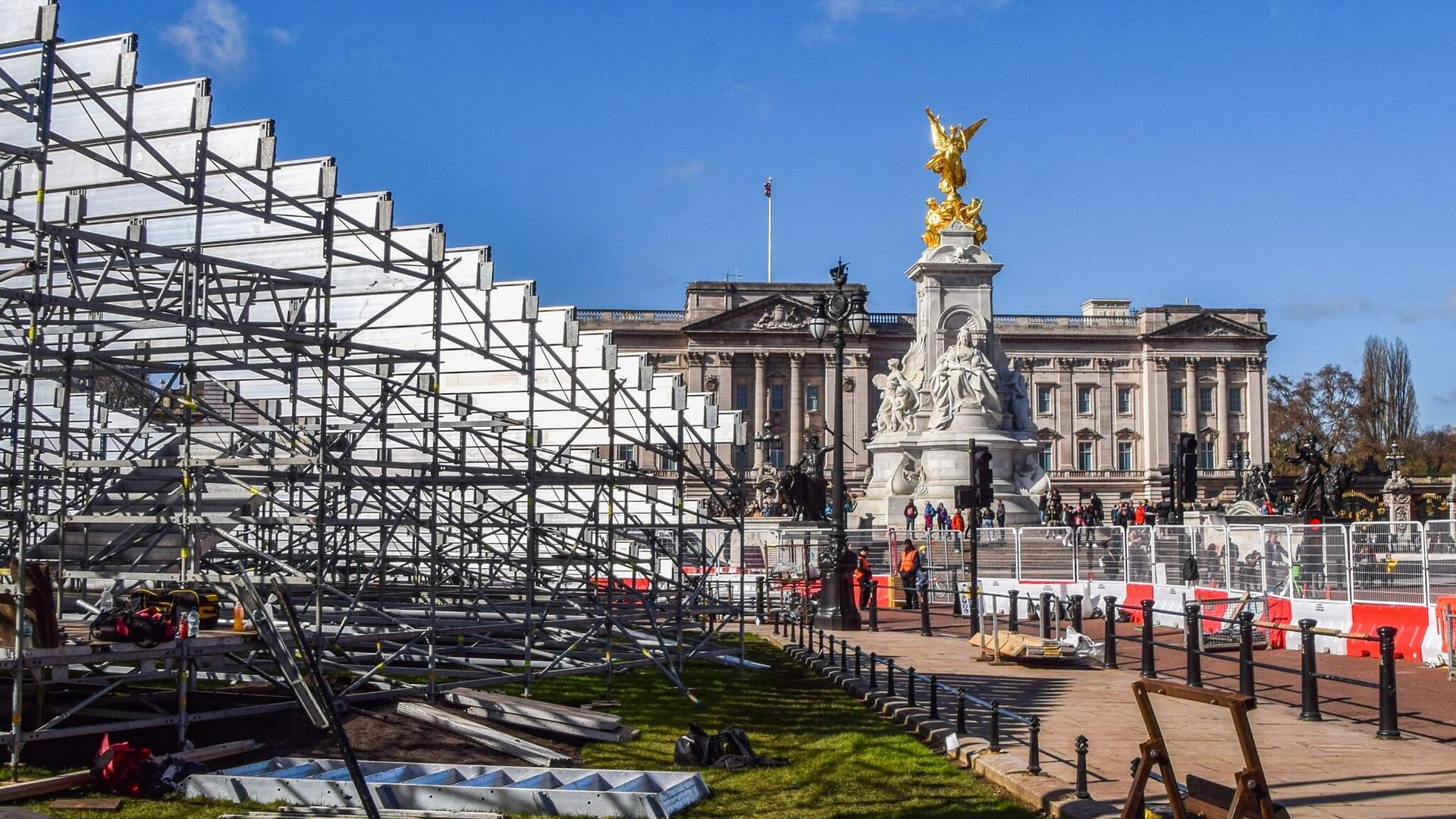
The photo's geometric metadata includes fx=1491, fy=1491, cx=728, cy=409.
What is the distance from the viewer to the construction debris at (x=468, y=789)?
1032 cm

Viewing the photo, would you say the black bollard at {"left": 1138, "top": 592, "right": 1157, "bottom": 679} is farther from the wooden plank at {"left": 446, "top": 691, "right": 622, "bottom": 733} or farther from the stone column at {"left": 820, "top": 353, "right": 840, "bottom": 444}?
the stone column at {"left": 820, "top": 353, "right": 840, "bottom": 444}

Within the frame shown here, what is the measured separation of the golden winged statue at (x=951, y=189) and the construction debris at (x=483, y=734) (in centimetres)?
4647

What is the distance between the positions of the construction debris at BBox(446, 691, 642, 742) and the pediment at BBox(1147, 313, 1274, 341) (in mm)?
109507

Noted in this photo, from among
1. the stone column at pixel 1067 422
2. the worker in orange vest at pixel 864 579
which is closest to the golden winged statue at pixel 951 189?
the worker in orange vest at pixel 864 579

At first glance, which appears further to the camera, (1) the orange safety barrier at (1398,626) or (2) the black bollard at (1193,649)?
(1) the orange safety barrier at (1398,626)

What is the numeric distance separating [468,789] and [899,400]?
47.3 m

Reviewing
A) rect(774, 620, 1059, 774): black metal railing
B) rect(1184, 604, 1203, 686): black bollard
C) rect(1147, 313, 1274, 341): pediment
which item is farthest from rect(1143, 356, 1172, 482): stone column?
rect(1184, 604, 1203, 686): black bollard

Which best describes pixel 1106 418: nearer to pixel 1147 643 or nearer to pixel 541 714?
pixel 1147 643

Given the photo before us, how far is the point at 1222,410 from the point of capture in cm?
11888

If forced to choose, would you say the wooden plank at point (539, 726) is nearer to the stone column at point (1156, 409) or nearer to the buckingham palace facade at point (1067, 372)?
the buckingham palace facade at point (1067, 372)

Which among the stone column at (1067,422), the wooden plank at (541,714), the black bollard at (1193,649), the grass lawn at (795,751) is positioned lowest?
the grass lawn at (795,751)

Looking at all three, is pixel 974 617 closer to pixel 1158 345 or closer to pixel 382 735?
pixel 382 735

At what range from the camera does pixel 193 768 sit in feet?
37.9

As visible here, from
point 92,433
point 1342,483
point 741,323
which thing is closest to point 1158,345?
point 741,323
